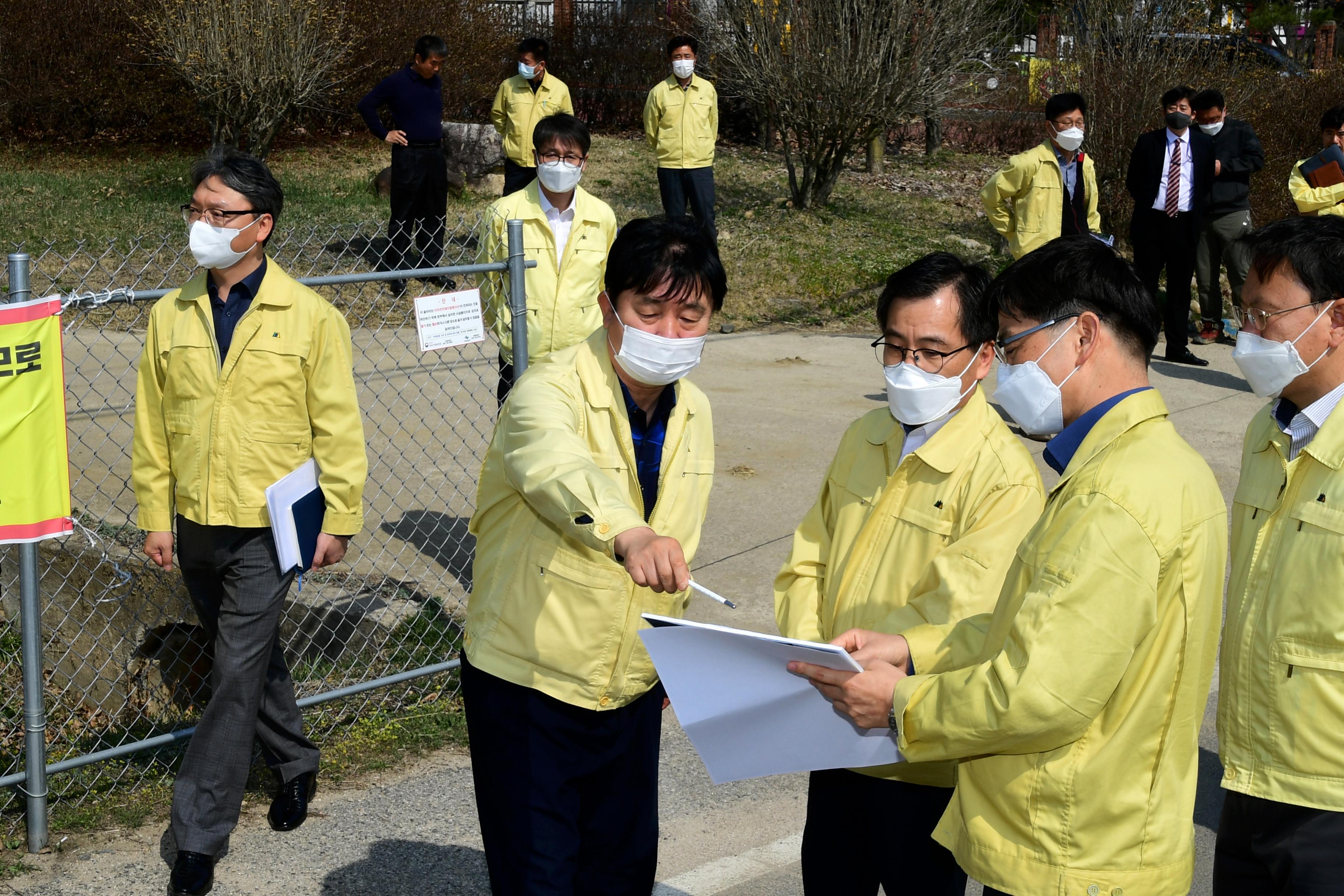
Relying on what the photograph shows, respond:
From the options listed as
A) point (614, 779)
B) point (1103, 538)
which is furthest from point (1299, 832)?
point (614, 779)

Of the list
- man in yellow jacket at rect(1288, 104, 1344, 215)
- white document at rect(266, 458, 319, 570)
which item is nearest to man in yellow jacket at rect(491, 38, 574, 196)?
man in yellow jacket at rect(1288, 104, 1344, 215)

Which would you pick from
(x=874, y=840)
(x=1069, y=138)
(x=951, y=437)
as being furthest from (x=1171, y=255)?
(x=874, y=840)

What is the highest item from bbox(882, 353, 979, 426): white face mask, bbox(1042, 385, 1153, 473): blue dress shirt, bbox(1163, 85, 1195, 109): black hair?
bbox(1042, 385, 1153, 473): blue dress shirt

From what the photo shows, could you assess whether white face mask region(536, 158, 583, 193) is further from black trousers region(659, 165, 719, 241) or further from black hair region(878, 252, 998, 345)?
black trousers region(659, 165, 719, 241)

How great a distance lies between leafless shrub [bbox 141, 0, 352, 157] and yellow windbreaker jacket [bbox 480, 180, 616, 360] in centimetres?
912

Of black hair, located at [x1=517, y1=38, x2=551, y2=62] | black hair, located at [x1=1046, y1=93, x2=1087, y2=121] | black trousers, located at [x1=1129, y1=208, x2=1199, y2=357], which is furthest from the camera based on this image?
black hair, located at [x1=517, y1=38, x2=551, y2=62]

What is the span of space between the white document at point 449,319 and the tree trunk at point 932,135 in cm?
1723

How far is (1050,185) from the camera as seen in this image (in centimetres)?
801

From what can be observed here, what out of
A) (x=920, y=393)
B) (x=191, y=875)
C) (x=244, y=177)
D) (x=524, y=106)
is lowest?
(x=191, y=875)

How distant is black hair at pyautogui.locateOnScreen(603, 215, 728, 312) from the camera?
274 cm

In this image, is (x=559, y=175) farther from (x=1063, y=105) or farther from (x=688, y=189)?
(x=688, y=189)

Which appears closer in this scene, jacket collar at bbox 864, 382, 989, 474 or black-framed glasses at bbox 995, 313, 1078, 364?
black-framed glasses at bbox 995, 313, 1078, 364

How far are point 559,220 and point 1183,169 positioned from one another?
18.6 feet

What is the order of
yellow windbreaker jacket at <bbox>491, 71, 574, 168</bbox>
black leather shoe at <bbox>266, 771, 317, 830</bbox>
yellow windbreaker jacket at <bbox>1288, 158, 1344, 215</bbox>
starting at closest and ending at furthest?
black leather shoe at <bbox>266, 771, 317, 830</bbox>
yellow windbreaker jacket at <bbox>1288, 158, 1344, 215</bbox>
yellow windbreaker jacket at <bbox>491, 71, 574, 168</bbox>
